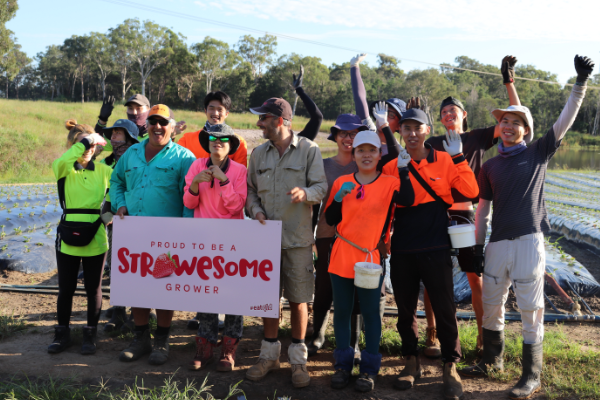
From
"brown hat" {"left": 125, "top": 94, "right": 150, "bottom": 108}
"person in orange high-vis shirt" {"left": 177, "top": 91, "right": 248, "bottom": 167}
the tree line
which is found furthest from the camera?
the tree line

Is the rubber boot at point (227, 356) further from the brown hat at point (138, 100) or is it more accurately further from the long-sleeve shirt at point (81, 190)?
the brown hat at point (138, 100)

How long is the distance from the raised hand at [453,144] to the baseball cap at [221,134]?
1738 mm

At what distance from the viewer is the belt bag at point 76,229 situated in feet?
12.9

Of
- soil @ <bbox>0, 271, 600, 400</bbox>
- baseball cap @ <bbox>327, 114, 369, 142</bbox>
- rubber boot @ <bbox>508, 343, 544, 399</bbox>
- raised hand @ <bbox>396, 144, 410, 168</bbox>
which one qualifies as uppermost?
baseball cap @ <bbox>327, 114, 369, 142</bbox>

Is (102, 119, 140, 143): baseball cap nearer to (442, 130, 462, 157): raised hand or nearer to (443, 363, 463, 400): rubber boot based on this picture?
(442, 130, 462, 157): raised hand

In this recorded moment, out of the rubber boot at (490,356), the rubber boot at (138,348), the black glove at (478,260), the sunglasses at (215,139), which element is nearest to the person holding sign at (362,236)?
the black glove at (478,260)

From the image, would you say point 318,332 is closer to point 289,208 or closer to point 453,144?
point 289,208

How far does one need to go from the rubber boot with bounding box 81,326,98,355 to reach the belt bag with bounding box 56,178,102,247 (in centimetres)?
82

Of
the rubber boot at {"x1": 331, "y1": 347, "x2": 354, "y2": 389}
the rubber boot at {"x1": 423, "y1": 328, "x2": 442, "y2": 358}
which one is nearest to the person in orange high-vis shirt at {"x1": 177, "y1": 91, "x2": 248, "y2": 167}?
the rubber boot at {"x1": 331, "y1": 347, "x2": 354, "y2": 389}

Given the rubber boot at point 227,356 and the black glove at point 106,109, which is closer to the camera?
the rubber boot at point 227,356

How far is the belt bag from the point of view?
394cm

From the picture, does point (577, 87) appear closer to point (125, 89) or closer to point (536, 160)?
point (536, 160)

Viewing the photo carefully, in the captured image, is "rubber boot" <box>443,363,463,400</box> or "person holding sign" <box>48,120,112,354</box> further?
"person holding sign" <box>48,120,112,354</box>

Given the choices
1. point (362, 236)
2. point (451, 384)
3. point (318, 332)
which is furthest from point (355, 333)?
point (362, 236)
